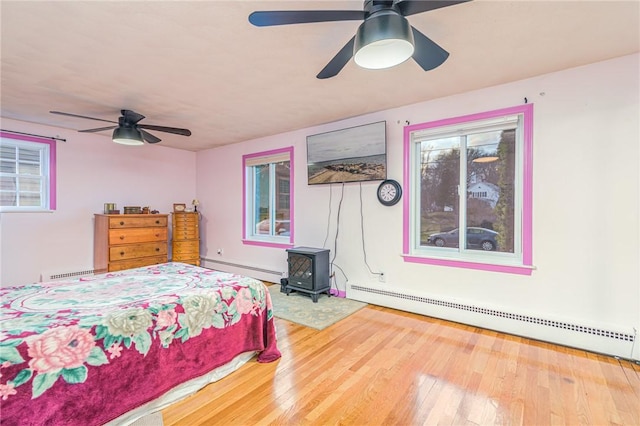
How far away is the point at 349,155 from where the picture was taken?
3.93m

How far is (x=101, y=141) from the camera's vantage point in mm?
4715

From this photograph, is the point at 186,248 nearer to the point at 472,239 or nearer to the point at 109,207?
the point at 109,207

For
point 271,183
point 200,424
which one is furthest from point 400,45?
point 271,183

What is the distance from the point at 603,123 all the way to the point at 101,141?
20.8 ft

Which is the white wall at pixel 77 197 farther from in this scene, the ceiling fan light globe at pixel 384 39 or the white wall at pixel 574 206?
the ceiling fan light globe at pixel 384 39

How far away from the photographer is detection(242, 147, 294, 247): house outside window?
482 cm

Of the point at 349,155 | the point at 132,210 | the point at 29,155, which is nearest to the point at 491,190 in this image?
the point at 349,155

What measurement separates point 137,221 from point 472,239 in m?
4.66

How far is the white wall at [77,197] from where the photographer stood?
3.94 meters

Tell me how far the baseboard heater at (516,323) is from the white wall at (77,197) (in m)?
4.26

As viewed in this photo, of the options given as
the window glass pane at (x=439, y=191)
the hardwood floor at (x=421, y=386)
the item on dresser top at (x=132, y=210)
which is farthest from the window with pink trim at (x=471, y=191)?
the item on dresser top at (x=132, y=210)

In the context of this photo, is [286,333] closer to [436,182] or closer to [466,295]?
[466,295]

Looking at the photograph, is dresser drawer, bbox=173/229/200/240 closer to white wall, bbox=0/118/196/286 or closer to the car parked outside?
white wall, bbox=0/118/196/286

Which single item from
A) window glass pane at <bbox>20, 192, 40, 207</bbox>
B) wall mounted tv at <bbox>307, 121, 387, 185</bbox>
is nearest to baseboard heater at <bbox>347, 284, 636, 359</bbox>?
wall mounted tv at <bbox>307, 121, 387, 185</bbox>
